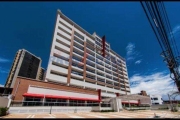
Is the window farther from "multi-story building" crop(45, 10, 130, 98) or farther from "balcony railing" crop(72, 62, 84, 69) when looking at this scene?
"balcony railing" crop(72, 62, 84, 69)

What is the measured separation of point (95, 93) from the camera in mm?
33500

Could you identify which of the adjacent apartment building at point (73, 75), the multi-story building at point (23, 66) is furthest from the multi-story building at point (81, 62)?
the multi-story building at point (23, 66)

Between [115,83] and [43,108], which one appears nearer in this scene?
[43,108]

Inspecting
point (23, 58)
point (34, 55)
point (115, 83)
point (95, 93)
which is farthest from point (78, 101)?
point (34, 55)

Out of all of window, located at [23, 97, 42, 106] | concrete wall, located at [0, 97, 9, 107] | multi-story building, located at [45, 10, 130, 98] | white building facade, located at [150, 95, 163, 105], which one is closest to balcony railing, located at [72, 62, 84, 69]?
multi-story building, located at [45, 10, 130, 98]

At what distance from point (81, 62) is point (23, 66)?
42.9 m

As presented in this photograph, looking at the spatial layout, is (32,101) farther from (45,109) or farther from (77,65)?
(77,65)

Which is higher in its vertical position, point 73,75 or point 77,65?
A: point 77,65

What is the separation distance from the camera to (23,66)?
63500 millimetres

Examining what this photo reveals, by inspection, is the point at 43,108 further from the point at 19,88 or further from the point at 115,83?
the point at 115,83

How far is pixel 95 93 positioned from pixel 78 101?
769 centimetres

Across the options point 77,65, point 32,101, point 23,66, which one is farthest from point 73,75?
point 23,66

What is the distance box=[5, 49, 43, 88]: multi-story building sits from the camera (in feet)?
199

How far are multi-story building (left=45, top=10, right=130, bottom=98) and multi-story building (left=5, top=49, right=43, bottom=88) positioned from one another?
40.4 m
